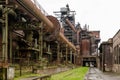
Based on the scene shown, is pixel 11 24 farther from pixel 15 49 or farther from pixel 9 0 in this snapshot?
pixel 9 0

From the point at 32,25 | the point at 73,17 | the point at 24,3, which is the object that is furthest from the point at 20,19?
the point at 73,17

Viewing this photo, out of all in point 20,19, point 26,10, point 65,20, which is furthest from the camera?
point 65,20

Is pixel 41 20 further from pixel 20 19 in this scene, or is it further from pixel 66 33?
pixel 66 33

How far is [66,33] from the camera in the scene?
266 feet

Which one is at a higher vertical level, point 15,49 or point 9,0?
point 9,0

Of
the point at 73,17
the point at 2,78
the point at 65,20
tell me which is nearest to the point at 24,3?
the point at 2,78

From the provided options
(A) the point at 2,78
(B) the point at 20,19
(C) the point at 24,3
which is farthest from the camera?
(B) the point at 20,19

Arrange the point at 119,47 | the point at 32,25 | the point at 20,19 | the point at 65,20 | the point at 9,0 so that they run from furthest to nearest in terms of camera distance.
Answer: the point at 65,20
the point at 119,47
the point at 32,25
the point at 20,19
the point at 9,0

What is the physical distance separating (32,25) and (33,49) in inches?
80.3

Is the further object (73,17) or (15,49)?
(73,17)

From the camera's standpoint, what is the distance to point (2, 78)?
13633mm

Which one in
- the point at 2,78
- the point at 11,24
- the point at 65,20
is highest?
the point at 65,20

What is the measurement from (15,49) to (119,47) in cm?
1977

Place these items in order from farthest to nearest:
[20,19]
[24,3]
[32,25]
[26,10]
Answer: [32,25]
[20,19]
[26,10]
[24,3]
